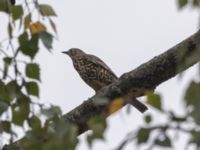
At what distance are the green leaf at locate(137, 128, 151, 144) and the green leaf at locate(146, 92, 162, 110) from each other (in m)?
0.06

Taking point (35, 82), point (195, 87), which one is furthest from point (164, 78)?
point (195, 87)

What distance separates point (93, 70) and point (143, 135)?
5672 millimetres

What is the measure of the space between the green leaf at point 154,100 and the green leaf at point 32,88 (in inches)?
33.8

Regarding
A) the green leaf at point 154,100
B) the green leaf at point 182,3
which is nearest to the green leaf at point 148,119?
the green leaf at point 154,100

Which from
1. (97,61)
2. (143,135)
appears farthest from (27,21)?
(97,61)

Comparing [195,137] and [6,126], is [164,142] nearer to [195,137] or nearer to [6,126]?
[195,137]

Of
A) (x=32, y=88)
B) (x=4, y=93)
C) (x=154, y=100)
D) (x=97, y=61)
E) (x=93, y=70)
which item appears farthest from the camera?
(x=97, y=61)

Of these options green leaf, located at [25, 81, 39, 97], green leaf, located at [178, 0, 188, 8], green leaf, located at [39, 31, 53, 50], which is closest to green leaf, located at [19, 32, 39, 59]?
green leaf, located at [39, 31, 53, 50]

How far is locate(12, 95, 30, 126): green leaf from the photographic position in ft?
6.97

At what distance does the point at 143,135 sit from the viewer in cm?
138

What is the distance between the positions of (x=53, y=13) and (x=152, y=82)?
1.24 meters

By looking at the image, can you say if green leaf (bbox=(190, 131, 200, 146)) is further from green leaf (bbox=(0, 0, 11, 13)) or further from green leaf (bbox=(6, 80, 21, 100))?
green leaf (bbox=(0, 0, 11, 13))

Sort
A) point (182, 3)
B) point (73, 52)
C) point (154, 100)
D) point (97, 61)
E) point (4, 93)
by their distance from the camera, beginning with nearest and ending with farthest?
point (154, 100), point (182, 3), point (4, 93), point (97, 61), point (73, 52)

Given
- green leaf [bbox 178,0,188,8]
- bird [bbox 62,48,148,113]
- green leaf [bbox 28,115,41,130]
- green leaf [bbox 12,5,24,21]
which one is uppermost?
bird [bbox 62,48,148,113]
